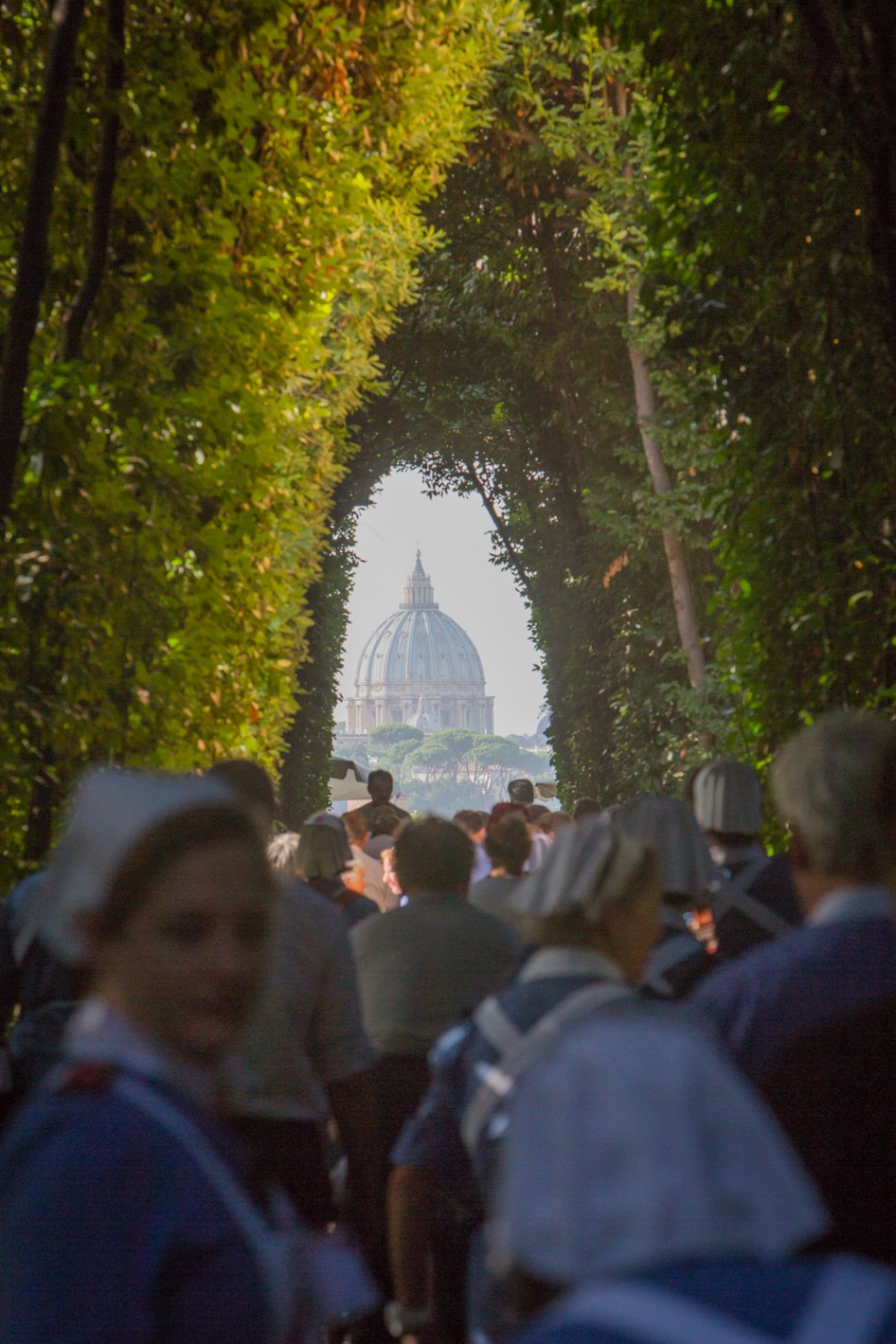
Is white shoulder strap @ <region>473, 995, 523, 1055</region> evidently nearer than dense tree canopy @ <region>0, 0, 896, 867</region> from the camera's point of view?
Yes

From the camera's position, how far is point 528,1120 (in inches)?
65.7

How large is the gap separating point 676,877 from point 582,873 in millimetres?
1956

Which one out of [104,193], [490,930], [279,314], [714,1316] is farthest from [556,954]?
[279,314]

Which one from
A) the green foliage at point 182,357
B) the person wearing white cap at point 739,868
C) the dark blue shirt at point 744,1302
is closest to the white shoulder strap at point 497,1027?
the dark blue shirt at point 744,1302

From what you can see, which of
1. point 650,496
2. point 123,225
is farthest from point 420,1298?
point 650,496

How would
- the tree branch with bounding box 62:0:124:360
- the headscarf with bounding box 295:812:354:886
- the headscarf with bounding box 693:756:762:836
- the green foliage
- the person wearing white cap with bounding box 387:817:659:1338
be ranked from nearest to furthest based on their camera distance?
the person wearing white cap with bounding box 387:817:659:1338 < the headscarf with bounding box 693:756:762:836 < the headscarf with bounding box 295:812:354:886 < the green foliage < the tree branch with bounding box 62:0:124:360

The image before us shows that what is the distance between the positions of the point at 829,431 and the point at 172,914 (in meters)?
6.88

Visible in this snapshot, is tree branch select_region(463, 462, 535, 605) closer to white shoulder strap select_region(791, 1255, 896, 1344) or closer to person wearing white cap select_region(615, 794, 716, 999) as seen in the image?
person wearing white cap select_region(615, 794, 716, 999)

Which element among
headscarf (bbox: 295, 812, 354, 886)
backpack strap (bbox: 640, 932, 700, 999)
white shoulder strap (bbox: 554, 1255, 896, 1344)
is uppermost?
headscarf (bbox: 295, 812, 354, 886)

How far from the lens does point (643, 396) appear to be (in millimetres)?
20969

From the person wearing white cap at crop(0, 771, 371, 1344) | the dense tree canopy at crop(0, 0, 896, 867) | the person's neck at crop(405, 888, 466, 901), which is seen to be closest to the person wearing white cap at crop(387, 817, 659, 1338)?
the person wearing white cap at crop(0, 771, 371, 1344)

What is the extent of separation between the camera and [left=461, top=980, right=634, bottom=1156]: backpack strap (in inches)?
83.9

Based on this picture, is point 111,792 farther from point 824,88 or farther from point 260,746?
point 260,746

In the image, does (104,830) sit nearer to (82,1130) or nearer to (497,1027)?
(82,1130)
